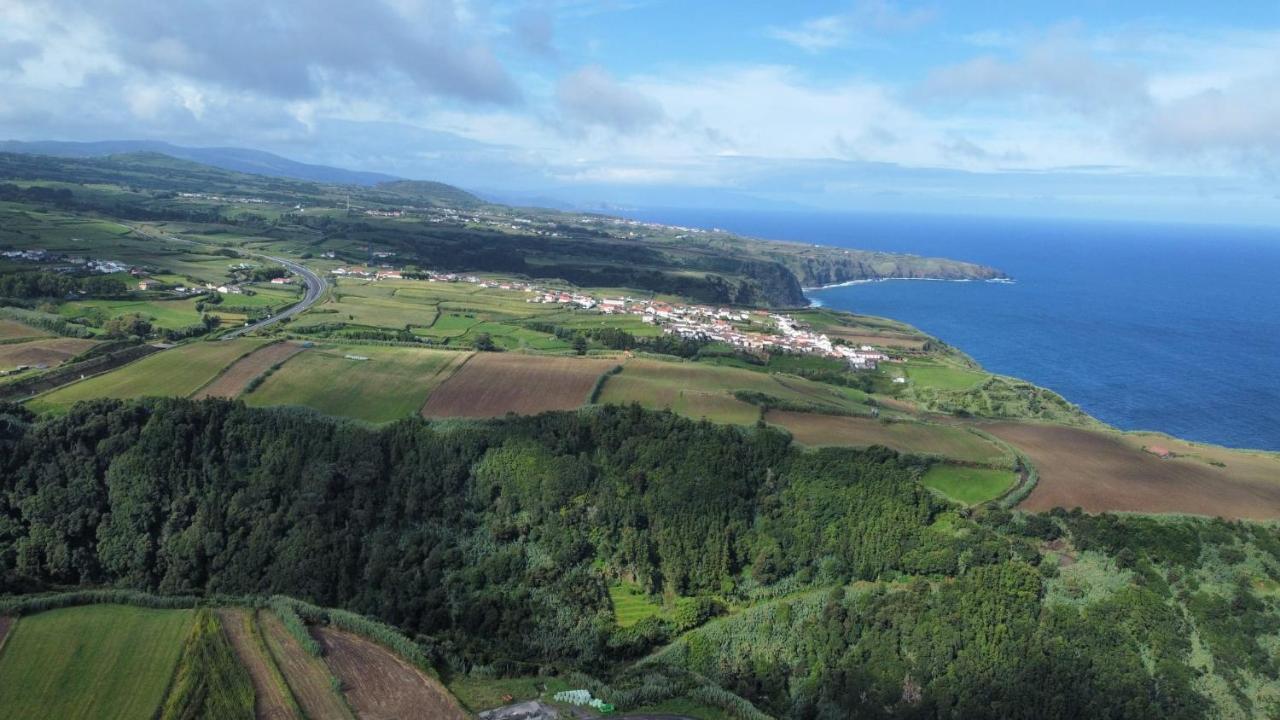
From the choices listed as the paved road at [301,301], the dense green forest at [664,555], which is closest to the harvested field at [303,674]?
the dense green forest at [664,555]

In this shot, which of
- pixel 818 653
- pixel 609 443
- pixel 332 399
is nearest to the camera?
pixel 818 653

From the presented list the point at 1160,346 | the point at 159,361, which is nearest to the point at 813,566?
the point at 159,361

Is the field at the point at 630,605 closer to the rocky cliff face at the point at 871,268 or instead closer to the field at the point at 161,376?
the field at the point at 161,376

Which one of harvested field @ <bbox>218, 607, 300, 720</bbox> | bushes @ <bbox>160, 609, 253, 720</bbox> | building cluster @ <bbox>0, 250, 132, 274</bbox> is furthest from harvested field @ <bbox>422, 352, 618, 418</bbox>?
building cluster @ <bbox>0, 250, 132, 274</bbox>

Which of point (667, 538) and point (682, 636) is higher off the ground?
point (667, 538)

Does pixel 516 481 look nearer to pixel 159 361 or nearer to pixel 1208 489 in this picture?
pixel 159 361

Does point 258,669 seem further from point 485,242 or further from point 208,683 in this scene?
point 485,242

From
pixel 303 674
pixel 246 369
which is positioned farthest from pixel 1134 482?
pixel 246 369
